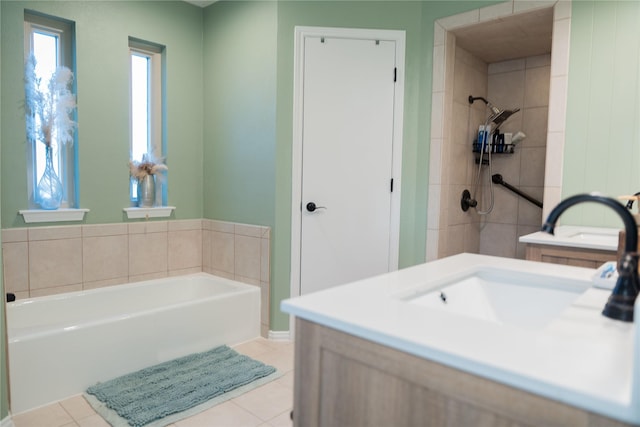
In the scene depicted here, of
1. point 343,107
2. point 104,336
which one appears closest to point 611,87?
point 343,107

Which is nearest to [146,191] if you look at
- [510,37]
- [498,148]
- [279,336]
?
[279,336]

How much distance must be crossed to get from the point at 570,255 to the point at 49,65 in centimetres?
330

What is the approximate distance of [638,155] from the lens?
2480mm

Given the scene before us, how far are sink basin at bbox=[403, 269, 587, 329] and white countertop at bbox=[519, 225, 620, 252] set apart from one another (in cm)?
37

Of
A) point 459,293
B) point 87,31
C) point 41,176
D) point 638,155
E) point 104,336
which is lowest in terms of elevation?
point 104,336

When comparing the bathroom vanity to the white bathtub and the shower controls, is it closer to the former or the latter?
the shower controls

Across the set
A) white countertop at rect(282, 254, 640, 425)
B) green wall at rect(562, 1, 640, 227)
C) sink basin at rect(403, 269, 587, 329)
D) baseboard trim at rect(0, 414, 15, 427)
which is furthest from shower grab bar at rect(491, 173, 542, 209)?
baseboard trim at rect(0, 414, 15, 427)

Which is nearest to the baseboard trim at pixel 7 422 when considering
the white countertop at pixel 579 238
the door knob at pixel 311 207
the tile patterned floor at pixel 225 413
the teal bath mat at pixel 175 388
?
the tile patterned floor at pixel 225 413

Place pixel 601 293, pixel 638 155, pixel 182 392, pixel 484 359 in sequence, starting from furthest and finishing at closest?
1. pixel 638 155
2. pixel 182 392
3. pixel 601 293
4. pixel 484 359

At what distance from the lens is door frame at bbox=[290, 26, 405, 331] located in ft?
10.1

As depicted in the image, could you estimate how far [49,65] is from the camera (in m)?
2.86

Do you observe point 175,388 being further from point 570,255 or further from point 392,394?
point 570,255

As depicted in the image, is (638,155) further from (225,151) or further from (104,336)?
(104,336)

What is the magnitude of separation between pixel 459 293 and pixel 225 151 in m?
2.52
